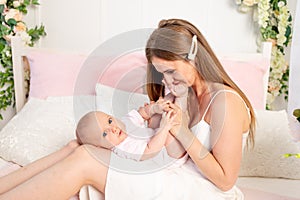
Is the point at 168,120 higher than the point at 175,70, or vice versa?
the point at 175,70

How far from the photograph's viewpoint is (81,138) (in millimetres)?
1509

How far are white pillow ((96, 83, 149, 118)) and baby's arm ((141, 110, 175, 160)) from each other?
188mm

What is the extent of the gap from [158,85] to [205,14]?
33.5 inches

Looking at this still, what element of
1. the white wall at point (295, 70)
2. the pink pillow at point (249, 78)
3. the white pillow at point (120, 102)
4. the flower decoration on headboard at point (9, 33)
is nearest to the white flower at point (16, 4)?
the flower decoration on headboard at point (9, 33)

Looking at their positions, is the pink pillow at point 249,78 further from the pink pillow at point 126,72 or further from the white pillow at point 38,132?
the white pillow at point 38,132

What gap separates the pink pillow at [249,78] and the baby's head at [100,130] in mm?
A: 798

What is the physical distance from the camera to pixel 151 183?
1.40 meters

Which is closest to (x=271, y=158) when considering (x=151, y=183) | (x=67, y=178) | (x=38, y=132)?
(x=151, y=183)

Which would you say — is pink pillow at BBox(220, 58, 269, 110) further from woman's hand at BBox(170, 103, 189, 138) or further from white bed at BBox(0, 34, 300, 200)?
woman's hand at BBox(170, 103, 189, 138)

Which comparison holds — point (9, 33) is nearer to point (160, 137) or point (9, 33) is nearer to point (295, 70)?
point (160, 137)

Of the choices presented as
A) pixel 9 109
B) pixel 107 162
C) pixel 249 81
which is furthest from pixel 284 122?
pixel 9 109

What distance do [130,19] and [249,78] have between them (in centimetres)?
74

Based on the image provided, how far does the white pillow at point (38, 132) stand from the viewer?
180 cm

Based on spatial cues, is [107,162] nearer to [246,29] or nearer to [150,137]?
[150,137]
